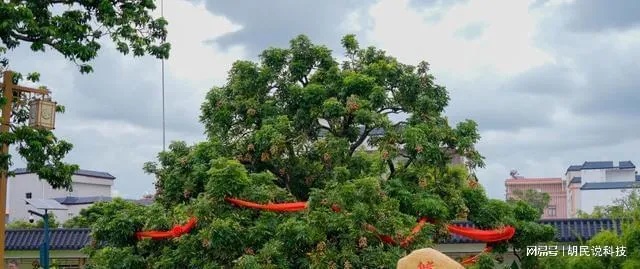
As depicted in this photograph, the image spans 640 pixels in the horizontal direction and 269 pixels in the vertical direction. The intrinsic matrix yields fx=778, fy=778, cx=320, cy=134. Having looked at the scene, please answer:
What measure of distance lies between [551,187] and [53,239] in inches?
1776

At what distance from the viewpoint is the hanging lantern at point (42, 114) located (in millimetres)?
9547

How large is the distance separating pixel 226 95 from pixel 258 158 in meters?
1.25

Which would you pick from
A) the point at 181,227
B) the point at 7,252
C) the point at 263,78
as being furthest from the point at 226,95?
the point at 7,252

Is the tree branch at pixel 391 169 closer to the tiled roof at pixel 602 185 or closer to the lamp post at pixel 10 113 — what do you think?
the lamp post at pixel 10 113

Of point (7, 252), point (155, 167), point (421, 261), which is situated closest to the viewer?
point (421, 261)

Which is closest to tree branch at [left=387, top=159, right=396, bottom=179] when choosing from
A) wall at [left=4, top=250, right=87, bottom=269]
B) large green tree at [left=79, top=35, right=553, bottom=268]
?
large green tree at [left=79, top=35, right=553, bottom=268]

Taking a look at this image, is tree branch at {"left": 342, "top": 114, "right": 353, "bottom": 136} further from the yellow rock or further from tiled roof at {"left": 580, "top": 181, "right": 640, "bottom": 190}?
tiled roof at {"left": 580, "top": 181, "right": 640, "bottom": 190}

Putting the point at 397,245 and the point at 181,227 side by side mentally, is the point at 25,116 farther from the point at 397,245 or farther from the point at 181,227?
the point at 397,245

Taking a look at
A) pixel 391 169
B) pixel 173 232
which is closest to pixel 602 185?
pixel 391 169

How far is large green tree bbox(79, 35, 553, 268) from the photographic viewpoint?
8.70 meters

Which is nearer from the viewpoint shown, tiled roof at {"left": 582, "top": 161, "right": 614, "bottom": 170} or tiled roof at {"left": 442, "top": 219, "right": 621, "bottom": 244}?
tiled roof at {"left": 442, "top": 219, "right": 621, "bottom": 244}

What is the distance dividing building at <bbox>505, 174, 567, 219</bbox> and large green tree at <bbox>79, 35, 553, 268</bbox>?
137ft

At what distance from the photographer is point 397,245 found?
8891 mm

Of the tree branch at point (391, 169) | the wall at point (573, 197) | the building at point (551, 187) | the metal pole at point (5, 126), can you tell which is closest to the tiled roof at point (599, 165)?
the wall at point (573, 197)
